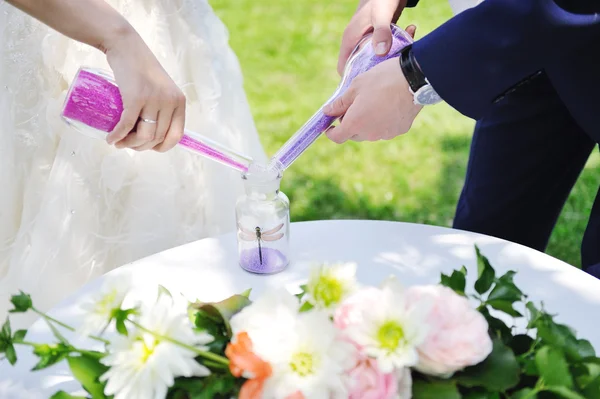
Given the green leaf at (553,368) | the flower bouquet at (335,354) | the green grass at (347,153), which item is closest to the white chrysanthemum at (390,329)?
the flower bouquet at (335,354)

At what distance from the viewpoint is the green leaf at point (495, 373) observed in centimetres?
58

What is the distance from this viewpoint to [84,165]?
141 cm

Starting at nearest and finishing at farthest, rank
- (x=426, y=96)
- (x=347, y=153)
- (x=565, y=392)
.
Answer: (x=565, y=392), (x=426, y=96), (x=347, y=153)

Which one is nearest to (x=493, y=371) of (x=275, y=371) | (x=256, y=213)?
(x=275, y=371)

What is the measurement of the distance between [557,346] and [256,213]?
0.62m

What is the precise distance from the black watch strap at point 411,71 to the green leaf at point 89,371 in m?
0.73

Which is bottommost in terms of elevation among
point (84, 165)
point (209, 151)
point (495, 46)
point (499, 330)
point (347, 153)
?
point (347, 153)

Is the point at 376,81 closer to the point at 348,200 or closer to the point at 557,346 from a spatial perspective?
the point at 557,346

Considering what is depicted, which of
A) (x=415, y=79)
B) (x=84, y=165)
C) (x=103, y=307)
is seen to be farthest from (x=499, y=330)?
(x=84, y=165)

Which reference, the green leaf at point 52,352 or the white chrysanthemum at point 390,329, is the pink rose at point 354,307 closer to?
the white chrysanthemum at point 390,329

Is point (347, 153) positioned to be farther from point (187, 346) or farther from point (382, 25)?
point (187, 346)

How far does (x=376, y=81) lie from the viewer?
1.18m

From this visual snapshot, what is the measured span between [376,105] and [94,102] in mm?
474

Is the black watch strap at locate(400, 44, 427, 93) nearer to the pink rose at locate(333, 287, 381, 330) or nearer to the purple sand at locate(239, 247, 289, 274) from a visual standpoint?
the purple sand at locate(239, 247, 289, 274)
